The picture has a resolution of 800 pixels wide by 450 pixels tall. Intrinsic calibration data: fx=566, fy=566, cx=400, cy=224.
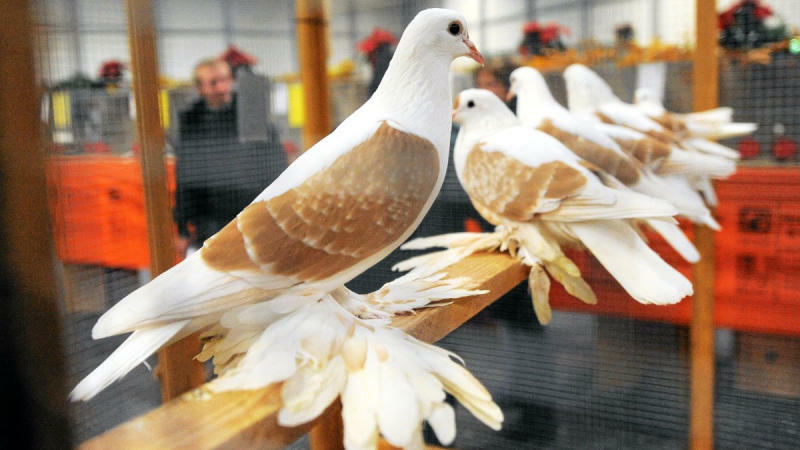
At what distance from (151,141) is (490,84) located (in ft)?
2.51

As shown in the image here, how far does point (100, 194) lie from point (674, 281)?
629 mm

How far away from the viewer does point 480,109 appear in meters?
0.81

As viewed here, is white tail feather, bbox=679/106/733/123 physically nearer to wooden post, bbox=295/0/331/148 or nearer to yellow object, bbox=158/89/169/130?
wooden post, bbox=295/0/331/148

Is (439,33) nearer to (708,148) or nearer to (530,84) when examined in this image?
(530,84)

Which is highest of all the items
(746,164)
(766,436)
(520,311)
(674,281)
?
(746,164)

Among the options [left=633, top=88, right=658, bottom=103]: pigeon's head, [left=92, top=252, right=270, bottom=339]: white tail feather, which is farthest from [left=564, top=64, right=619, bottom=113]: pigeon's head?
[left=92, top=252, right=270, bottom=339]: white tail feather

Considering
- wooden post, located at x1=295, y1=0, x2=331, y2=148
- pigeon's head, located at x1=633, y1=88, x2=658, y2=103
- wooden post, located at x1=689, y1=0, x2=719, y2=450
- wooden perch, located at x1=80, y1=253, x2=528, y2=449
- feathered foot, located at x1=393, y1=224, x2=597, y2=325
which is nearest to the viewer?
wooden perch, located at x1=80, y1=253, x2=528, y2=449

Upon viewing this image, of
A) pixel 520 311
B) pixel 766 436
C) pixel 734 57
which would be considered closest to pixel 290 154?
pixel 520 311

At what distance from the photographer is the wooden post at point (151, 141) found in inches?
10.3

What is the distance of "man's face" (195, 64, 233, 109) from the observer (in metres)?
0.31

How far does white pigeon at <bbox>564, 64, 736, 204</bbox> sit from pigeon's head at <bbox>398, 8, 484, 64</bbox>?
558mm

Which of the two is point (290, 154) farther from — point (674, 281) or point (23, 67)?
point (674, 281)

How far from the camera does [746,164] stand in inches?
45.3

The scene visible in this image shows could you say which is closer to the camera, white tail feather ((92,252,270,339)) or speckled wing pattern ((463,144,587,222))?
white tail feather ((92,252,270,339))
